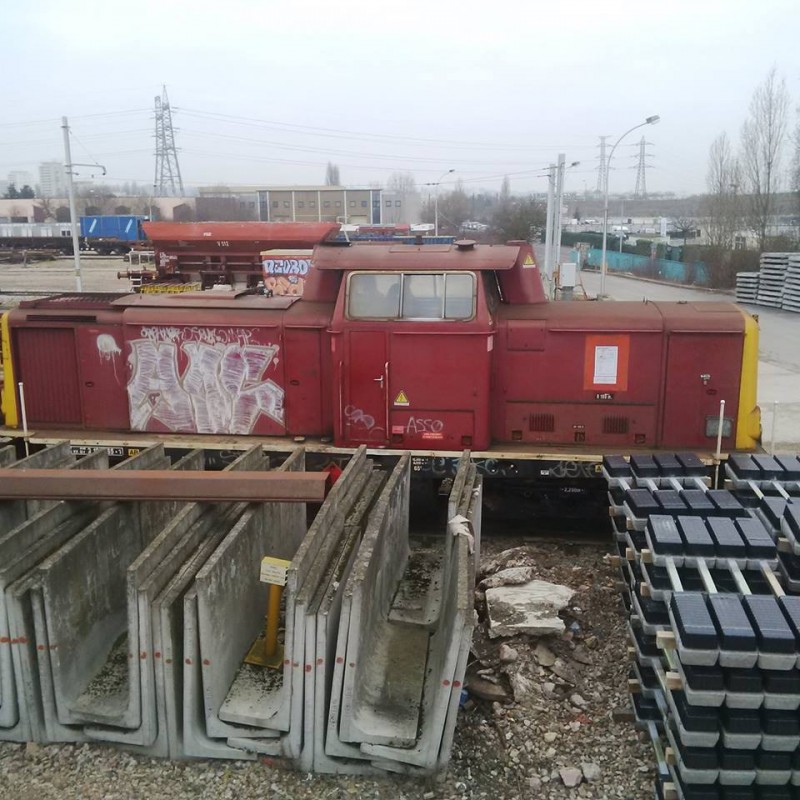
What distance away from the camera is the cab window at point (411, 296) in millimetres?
8195

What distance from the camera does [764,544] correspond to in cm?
469

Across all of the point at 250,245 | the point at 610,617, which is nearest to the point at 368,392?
the point at 610,617

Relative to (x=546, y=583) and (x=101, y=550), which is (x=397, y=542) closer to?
(x=546, y=583)

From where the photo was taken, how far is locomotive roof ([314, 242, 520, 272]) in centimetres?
820

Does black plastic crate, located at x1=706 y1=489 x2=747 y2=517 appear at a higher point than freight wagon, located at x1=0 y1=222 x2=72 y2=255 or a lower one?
lower

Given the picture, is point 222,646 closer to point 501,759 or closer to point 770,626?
point 501,759

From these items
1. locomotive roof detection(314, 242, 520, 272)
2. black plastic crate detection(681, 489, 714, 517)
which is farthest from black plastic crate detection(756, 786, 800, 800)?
locomotive roof detection(314, 242, 520, 272)

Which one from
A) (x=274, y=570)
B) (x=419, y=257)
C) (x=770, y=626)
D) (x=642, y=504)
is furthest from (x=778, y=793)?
(x=419, y=257)

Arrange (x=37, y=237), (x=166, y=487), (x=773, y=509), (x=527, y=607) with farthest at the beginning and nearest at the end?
(x=37, y=237)
(x=527, y=607)
(x=166, y=487)
(x=773, y=509)

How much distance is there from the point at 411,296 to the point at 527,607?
140 inches

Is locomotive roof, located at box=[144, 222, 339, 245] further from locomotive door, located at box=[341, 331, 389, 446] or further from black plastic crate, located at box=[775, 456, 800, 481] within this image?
black plastic crate, located at box=[775, 456, 800, 481]

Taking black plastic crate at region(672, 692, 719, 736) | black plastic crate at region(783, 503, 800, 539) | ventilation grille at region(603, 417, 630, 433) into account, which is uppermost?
black plastic crate at region(783, 503, 800, 539)

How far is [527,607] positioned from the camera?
252 inches

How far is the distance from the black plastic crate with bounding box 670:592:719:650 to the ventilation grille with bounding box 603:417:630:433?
447cm
